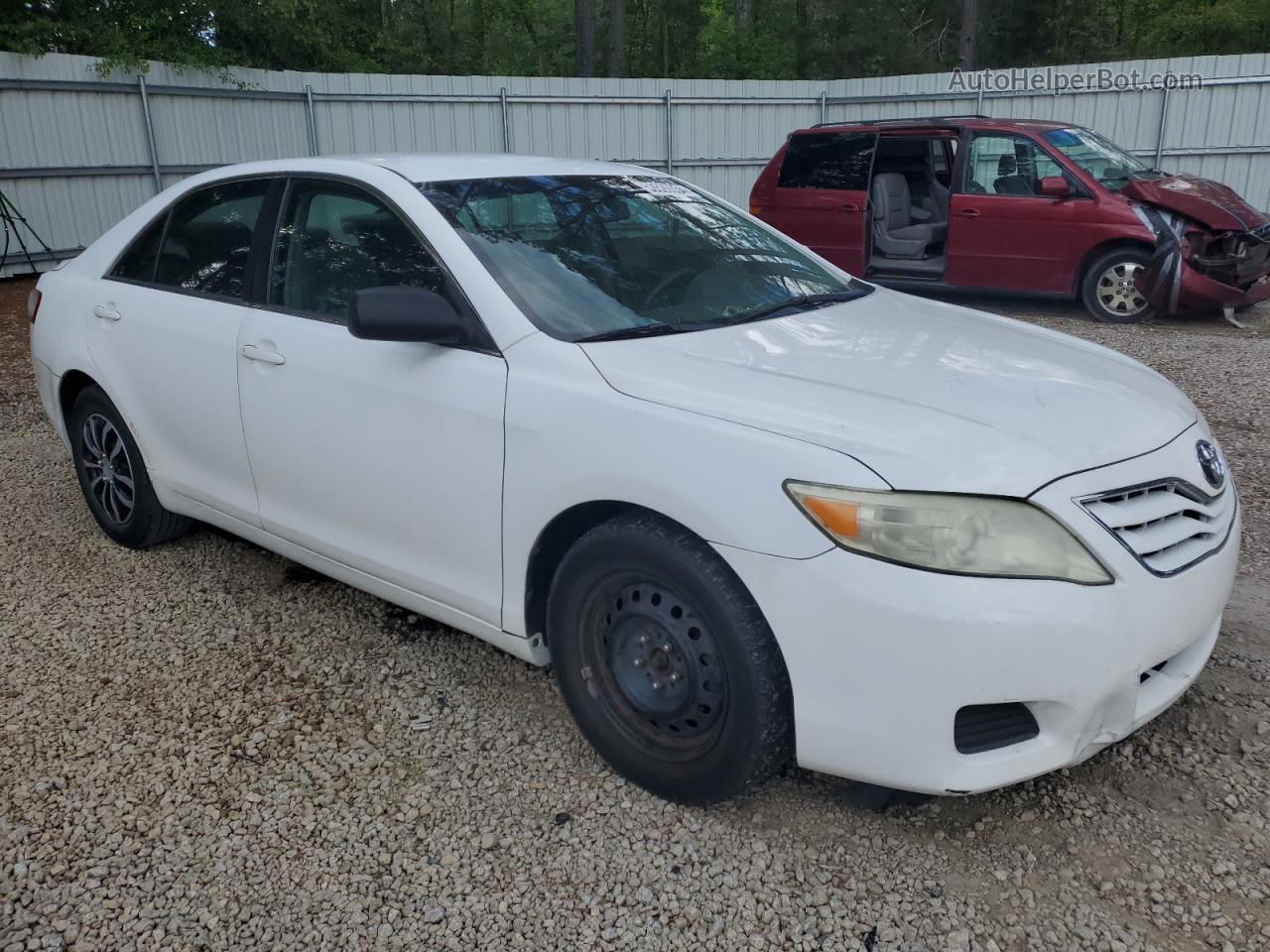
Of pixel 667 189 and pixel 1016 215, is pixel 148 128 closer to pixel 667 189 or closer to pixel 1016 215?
pixel 1016 215

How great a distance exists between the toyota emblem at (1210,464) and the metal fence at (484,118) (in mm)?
12644

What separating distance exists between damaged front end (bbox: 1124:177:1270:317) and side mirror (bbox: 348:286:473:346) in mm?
7802

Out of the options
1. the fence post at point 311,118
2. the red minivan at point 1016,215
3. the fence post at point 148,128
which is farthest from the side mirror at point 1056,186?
the fence post at point 148,128

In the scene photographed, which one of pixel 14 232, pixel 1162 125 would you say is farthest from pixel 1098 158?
pixel 14 232

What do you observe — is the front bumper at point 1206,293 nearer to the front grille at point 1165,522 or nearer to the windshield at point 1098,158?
the windshield at point 1098,158

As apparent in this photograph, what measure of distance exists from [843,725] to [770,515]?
484 millimetres

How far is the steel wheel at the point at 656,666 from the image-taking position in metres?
2.54

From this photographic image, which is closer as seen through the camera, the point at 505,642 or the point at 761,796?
the point at 761,796

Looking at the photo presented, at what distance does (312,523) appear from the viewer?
137 inches

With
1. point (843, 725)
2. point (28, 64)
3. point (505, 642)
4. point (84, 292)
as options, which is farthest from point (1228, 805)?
point (28, 64)

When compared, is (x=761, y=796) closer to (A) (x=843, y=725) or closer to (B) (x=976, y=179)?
(A) (x=843, y=725)

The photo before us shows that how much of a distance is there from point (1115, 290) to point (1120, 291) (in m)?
0.04

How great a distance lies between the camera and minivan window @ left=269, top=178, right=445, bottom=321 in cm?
321

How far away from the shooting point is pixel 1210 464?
279 cm
